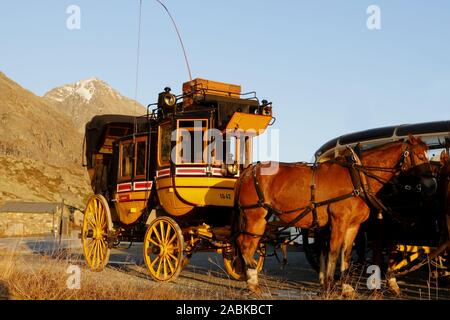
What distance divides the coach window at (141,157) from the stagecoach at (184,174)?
0.02 meters

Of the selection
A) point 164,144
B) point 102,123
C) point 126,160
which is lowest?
point 126,160

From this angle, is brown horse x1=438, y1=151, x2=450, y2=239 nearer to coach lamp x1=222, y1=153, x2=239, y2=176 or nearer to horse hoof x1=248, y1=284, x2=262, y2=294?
horse hoof x1=248, y1=284, x2=262, y2=294

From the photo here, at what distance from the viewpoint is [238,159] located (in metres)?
11.1

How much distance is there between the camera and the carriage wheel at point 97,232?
12.5m

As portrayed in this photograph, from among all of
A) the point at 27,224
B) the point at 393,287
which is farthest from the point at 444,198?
the point at 27,224

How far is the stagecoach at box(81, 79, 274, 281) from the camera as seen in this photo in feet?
35.0

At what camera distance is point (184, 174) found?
35.1 feet

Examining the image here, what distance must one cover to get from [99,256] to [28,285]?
16.9 ft

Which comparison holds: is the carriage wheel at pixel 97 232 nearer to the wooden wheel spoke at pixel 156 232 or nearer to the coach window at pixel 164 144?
the wooden wheel spoke at pixel 156 232

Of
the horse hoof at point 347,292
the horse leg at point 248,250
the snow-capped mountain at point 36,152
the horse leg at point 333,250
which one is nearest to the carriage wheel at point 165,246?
the horse leg at point 248,250

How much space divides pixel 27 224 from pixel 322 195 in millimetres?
40346

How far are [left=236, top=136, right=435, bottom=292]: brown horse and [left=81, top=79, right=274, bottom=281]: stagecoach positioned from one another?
3.20 feet

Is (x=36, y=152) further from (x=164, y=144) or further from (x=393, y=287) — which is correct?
(x=393, y=287)
